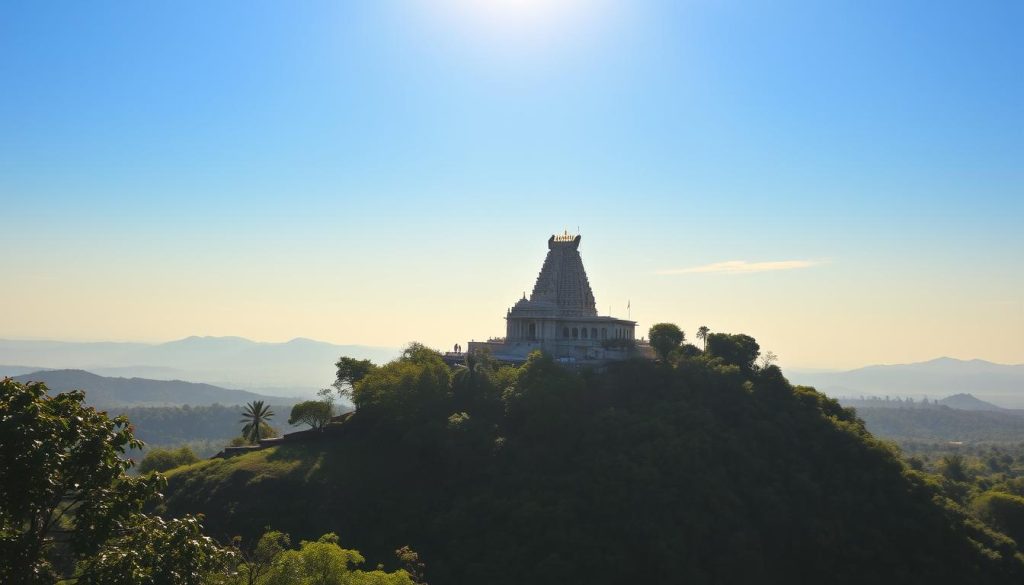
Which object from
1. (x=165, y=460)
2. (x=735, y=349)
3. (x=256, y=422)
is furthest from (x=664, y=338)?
(x=165, y=460)

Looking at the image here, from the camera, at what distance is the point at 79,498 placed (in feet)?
55.2

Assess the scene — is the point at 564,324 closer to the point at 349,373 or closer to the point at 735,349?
the point at 735,349

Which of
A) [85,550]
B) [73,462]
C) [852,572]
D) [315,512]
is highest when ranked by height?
[73,462]

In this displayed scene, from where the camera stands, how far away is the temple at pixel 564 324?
69.9 m

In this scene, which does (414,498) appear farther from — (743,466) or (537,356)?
(743,466)

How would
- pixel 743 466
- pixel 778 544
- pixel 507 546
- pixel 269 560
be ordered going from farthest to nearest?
pixel 743 466 → pixel 778 544 → pixel 507 546 → pixel 269 560

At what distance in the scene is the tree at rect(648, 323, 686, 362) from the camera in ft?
219

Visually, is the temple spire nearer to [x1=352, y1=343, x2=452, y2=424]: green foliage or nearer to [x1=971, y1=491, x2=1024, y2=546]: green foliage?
[x1=352, y1=343, x2=452, y2=424]: green foliage

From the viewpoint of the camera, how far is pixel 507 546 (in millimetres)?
48656

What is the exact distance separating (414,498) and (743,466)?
22.2m

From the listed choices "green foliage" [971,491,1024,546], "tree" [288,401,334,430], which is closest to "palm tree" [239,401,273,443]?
"tree" [288,401,334,430]

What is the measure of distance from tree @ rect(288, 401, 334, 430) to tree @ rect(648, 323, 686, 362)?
26.3 m

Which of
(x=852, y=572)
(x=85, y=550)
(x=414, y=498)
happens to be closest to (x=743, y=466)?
(x=852, y=572)

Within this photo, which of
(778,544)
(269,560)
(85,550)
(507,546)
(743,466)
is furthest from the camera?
(743,466)
